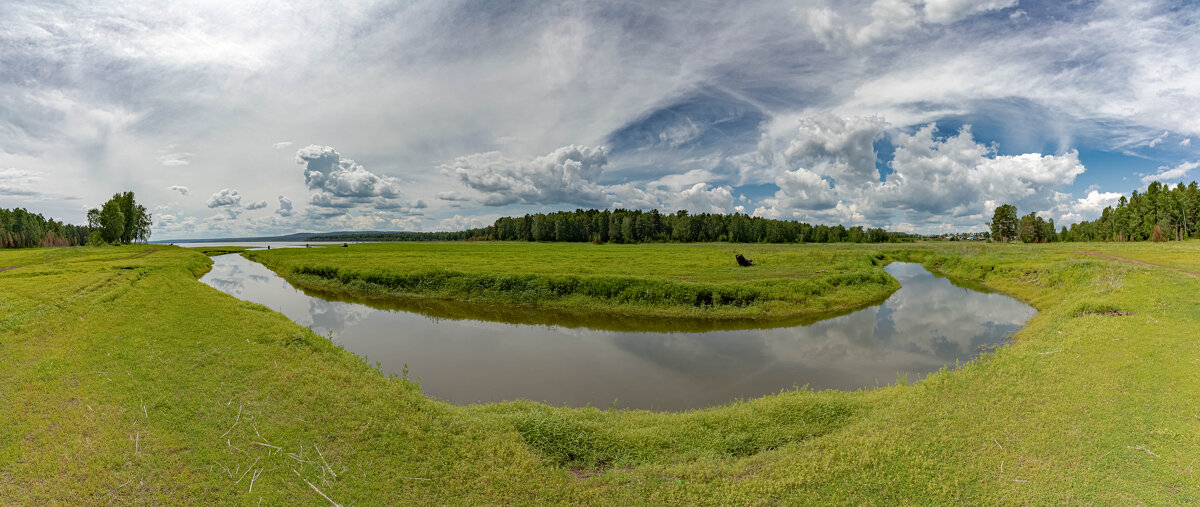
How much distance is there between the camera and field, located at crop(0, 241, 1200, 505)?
6.00m

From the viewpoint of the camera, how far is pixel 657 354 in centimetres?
1633

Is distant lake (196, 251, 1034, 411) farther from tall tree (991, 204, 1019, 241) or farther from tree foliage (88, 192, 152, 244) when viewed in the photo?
tall tree (991, 204, 1019, 241)

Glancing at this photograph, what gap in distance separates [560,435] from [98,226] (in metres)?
119

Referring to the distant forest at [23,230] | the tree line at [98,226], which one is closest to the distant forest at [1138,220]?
the tree line at [98,226]

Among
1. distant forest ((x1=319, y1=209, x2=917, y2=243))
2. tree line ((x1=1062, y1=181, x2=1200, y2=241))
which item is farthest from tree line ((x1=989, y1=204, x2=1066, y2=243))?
distant forest ((x1=319, y1=209, x2=917, y2=243))

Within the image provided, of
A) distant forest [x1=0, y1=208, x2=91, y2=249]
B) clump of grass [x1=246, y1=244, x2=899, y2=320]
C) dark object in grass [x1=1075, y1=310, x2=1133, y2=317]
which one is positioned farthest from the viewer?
distant forest [x1=0, y1=208, x2=91, y2=249]

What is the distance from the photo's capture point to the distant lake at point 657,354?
41.9 ft

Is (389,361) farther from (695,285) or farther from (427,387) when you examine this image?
(695,285)

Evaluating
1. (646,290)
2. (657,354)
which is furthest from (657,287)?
(657,354)

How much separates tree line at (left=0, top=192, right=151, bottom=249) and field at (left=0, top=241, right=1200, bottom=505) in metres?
100

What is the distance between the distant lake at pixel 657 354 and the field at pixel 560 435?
9.02ft

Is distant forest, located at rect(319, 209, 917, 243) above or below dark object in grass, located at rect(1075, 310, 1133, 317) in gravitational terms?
above

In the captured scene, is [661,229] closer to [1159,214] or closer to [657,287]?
[1159,214]

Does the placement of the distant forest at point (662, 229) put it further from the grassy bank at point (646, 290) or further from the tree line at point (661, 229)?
the grassy bank at point (646, 290)
